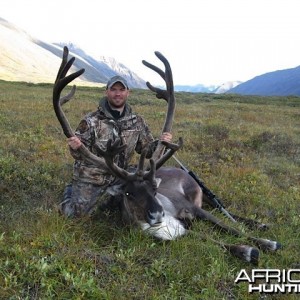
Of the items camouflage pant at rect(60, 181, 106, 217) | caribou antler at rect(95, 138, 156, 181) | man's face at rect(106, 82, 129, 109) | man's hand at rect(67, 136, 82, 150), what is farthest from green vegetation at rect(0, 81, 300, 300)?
man's face at rect(106, 82, 129, 109)

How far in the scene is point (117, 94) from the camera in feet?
21.2

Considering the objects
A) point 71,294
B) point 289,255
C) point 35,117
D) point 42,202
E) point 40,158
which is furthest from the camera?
point 35,117

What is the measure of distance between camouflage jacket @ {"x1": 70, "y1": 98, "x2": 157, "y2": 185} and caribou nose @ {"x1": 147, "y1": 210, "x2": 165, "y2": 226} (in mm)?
1469

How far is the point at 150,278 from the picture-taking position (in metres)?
4.28

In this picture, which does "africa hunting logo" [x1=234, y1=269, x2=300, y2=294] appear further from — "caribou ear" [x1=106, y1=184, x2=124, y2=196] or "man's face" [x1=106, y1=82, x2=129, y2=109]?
"man's face" [x1=106, y1=82, x2=129, y2=109]

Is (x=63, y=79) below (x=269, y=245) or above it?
above

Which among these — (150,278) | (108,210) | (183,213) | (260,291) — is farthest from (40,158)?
(260,291)

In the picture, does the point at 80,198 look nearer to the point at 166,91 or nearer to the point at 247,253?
the point at 166,91

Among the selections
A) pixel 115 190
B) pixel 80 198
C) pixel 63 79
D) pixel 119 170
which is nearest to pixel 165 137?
pixel 119 170

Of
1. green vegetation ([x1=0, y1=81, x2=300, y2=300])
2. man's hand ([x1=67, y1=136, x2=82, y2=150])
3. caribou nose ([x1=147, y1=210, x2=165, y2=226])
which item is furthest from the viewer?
man's hand ([x1=67, y1=136, x2=82, y2=150])

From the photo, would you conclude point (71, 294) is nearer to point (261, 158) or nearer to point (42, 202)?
point (42, 202)

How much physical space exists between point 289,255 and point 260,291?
1.02 meters

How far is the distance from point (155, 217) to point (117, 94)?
7.52ft

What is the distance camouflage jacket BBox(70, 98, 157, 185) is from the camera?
6430 mm
